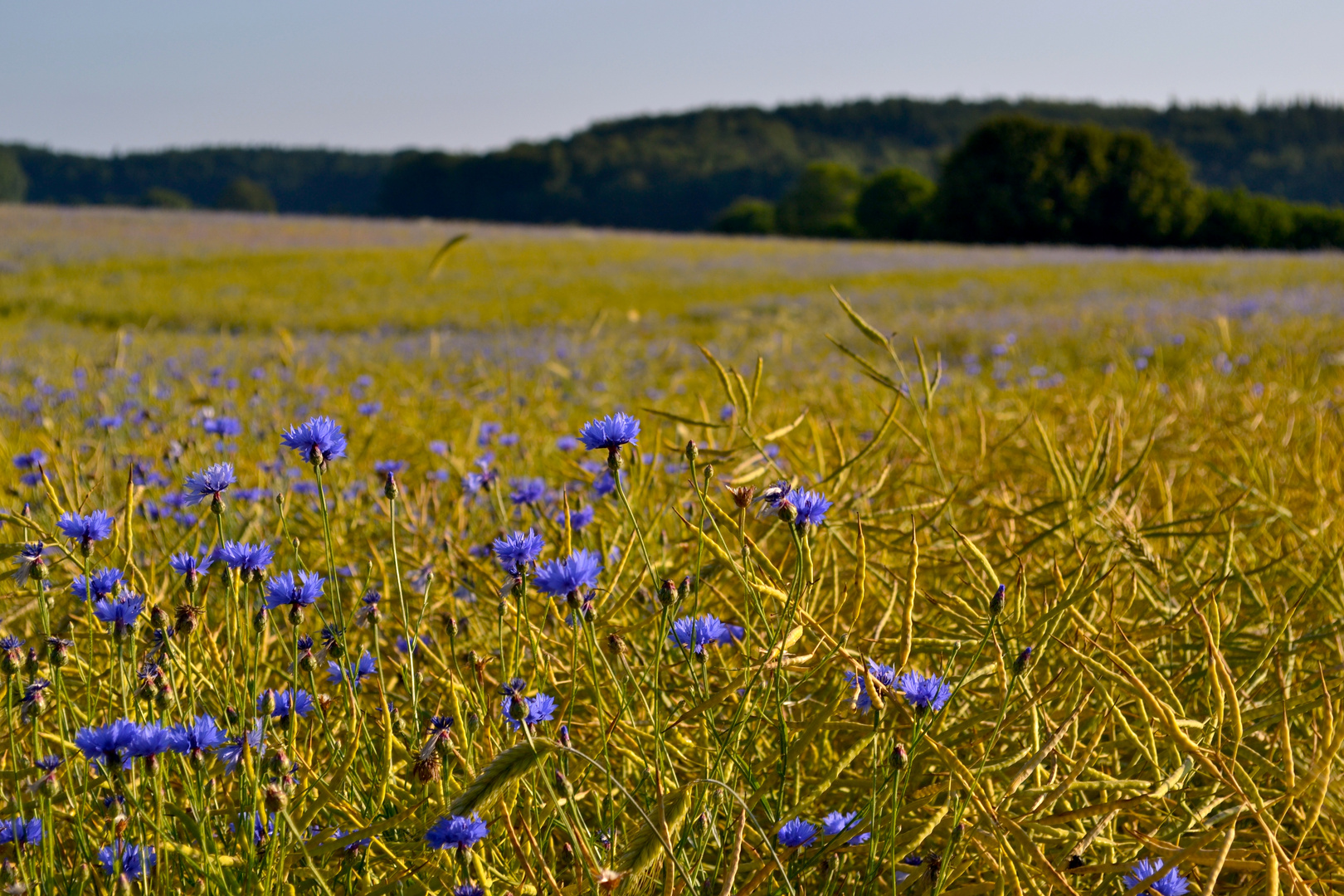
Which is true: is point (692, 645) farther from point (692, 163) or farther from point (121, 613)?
point (692, 163)

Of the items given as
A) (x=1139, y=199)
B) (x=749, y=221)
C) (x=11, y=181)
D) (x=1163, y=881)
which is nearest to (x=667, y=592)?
(x=1163, y=881)

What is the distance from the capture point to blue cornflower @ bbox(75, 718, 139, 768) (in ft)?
2.64

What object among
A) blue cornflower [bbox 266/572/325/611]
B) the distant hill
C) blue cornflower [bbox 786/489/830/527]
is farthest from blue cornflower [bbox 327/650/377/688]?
the distant hill

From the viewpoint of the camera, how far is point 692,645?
0.96 meters

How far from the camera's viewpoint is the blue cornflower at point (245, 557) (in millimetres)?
986

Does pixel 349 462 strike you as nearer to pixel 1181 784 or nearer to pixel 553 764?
pixel 553 764

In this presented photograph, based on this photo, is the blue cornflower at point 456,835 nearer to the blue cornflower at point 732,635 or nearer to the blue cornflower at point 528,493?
the blue cornflower at point 732,635

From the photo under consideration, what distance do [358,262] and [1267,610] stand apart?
15.5 meters

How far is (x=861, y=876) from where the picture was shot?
1073mm

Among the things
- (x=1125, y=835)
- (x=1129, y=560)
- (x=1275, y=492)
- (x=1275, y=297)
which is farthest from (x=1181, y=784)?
(x=1275, y=297)

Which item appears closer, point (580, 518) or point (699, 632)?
point (699, 632)

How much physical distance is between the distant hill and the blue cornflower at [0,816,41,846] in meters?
67.7

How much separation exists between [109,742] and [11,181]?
321 feet

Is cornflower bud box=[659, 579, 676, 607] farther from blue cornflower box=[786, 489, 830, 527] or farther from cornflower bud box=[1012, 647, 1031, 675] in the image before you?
cornflower bud box=[1012, 647, 1031, 675]
